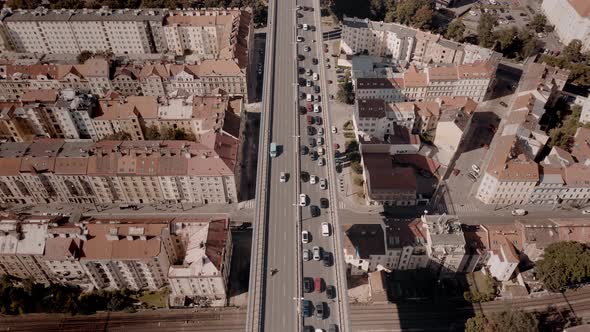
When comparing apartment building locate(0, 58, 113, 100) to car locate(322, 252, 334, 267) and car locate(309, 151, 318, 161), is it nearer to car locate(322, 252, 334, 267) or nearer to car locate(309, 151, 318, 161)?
car locate(309, 151, 318, 161)

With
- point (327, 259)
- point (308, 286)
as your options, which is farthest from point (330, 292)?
point (327, 259)

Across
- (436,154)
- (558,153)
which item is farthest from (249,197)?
(558,153)

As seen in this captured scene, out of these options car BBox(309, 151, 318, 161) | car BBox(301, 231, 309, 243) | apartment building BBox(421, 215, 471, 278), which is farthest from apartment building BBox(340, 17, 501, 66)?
car BBox(301, 231, 309, 243)

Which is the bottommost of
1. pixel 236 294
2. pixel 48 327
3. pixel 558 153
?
pixel 48 327

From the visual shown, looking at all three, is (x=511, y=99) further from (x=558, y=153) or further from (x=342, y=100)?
(x=342, y=100)

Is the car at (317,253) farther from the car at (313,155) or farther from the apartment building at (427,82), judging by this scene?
the apartment building at (427,82)

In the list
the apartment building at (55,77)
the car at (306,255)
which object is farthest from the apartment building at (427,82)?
the apartment building at (55,77)

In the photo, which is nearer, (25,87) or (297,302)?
(297,302)
